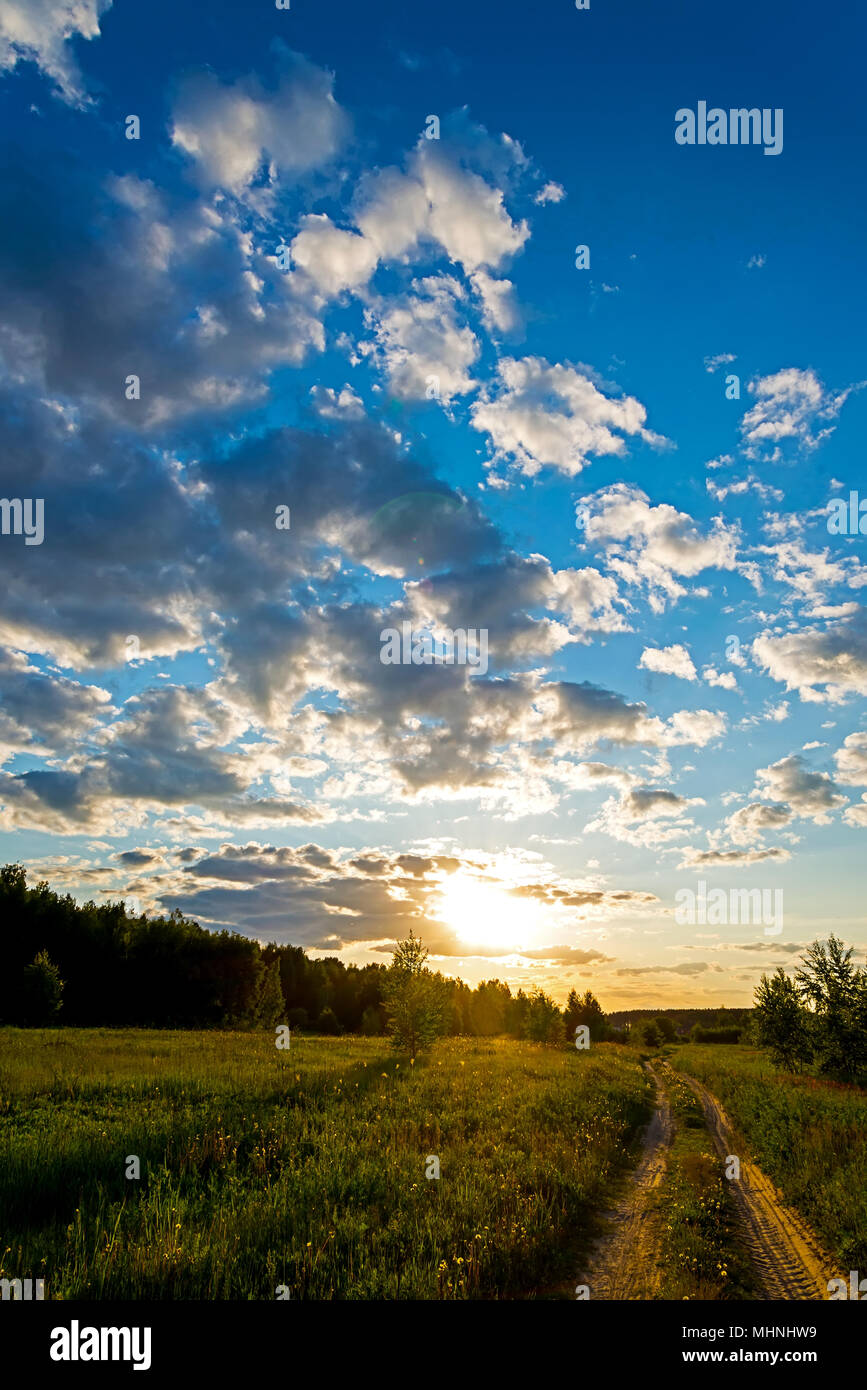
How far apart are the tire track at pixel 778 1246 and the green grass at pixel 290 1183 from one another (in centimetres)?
290

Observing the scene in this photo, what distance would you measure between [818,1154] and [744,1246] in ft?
21.1

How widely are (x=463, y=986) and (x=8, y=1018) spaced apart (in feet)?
378

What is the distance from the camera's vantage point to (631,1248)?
36.0 feet

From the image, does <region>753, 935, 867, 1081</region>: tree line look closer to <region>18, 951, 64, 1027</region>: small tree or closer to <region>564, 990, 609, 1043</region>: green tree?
<region>18, 951, 64, 1027</region>: small tree

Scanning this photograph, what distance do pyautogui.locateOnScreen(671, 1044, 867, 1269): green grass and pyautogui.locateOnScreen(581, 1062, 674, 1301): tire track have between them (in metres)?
A: 3.03

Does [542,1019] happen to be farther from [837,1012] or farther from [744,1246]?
[744,1246]

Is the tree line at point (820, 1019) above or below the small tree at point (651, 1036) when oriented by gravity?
above

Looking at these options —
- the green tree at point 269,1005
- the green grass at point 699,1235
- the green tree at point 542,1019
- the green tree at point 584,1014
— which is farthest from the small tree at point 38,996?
the green tree at point 584,1014

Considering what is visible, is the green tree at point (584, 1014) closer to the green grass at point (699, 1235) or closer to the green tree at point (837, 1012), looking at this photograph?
the green tree at point (837, 1012)

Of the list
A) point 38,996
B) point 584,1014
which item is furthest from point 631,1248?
point 584,1014

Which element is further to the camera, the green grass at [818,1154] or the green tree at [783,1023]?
the green tree at [783,1023]

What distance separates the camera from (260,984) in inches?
3108

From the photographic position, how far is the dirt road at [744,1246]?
378 inches
